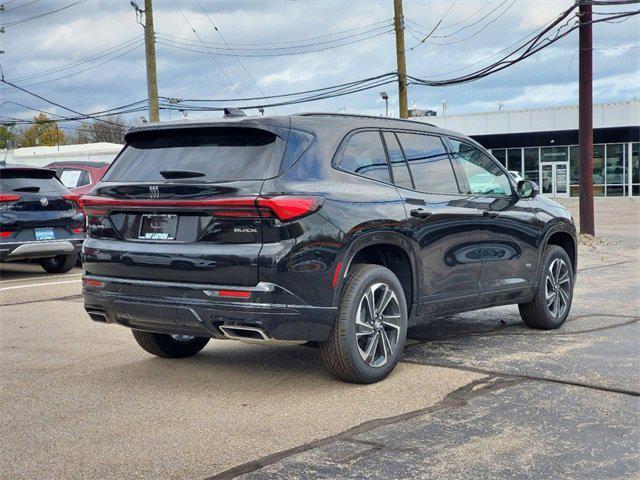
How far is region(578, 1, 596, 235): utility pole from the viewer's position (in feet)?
66.2

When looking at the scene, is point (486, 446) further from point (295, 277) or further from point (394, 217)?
point (394, 217)

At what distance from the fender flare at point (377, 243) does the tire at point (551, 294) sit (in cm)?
197

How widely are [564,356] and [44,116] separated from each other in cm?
9213

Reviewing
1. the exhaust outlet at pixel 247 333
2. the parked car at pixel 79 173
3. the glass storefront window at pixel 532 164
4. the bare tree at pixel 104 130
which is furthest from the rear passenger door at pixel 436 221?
the bare tree at pixel 104 130

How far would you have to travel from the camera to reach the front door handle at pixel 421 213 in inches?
250

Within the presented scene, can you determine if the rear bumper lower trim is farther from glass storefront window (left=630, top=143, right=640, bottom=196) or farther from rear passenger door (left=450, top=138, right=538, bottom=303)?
glass storefront window (left=630, top=143, right=640, bottom=196)

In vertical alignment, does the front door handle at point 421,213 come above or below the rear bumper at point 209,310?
above

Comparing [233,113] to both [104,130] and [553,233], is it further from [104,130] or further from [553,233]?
[104,130]

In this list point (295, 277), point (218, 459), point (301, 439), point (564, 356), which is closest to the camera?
point (218, 459)

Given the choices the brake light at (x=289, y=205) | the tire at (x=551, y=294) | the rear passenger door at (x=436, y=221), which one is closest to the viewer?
the brake light at (x=289, y=205)

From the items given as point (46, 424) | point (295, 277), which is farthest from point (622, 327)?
point (46, 424)

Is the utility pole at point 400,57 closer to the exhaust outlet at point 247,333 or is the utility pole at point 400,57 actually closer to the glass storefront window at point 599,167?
the glass storefront window at point 599,167

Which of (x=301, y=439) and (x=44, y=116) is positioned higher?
(x=44, y=116)

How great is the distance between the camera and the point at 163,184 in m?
5.71
